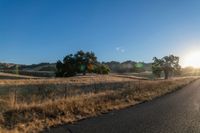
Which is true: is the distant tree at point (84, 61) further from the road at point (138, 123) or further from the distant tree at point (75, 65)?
the road at point (138, 123)

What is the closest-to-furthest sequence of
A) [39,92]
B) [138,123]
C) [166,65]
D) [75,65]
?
[138,123] → [39,92] → [75,65] → [166,65]

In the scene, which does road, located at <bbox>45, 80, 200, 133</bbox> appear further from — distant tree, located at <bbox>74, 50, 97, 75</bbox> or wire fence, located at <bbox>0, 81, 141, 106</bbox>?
distant tree, located at <bbox>74, 50, 97, 75</bbox>

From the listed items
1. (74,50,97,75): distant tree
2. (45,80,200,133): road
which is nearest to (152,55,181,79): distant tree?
(74,50,97,75): distant tree

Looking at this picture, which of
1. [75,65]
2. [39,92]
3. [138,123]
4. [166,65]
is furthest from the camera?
[166,65]

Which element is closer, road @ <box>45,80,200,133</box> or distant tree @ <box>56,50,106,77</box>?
road @ <box>45,80,200,133</box>

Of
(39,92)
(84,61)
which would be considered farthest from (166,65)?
(39,92)

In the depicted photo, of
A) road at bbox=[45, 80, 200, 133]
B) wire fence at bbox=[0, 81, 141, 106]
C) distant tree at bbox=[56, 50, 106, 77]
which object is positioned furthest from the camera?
distant tree at bbox=[56, 50, 106, 77]

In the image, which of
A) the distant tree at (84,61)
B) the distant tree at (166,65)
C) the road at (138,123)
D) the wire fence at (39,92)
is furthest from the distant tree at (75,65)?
the road at (138,123)

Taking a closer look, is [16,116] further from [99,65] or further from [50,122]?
[99,65]

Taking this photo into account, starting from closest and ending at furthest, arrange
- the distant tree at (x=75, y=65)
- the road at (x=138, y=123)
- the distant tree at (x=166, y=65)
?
the road at (x=138, y=123)
the distant tree at (x=75, y=65)
the distant tree at (x=166, y=65)

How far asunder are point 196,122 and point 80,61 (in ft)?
250

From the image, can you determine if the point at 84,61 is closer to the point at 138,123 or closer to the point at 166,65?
the point at 166,65

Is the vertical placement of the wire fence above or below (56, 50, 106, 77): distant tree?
below

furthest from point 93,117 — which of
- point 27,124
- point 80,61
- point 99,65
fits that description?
point 99,65
